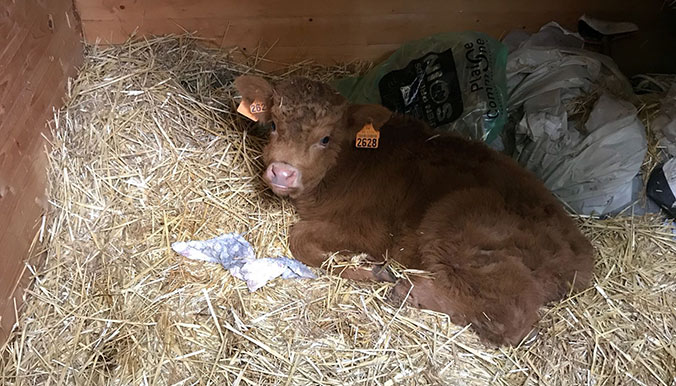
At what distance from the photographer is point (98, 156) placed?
12.6 feet

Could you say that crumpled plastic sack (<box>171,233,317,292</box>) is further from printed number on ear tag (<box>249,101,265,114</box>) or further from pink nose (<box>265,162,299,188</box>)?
printed number on ear tag (<box>249,101,265,114</box>)

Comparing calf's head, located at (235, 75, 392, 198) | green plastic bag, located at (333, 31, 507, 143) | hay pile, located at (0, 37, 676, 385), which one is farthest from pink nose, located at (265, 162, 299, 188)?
green plastic bag, located at (333, 31, 507, 143)

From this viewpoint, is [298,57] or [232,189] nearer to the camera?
[232,189]

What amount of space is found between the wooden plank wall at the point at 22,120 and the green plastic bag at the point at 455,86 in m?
2.34

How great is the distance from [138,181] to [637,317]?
10.4 feet

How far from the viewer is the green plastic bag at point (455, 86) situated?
427cm

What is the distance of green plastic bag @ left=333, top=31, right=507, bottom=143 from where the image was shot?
168 inches

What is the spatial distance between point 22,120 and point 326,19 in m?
2.30

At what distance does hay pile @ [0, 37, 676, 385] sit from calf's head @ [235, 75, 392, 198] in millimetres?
566

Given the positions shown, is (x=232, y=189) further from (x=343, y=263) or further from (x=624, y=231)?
(x=624, y=231)

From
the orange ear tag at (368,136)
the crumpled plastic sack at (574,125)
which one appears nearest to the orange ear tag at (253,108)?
the orange ear tag at (368,136)

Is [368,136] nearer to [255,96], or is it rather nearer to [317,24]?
[255,96]

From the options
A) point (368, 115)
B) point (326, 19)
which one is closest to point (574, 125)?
point (368, 115)

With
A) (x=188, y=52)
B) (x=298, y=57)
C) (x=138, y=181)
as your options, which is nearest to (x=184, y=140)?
(x=138, y=181)
